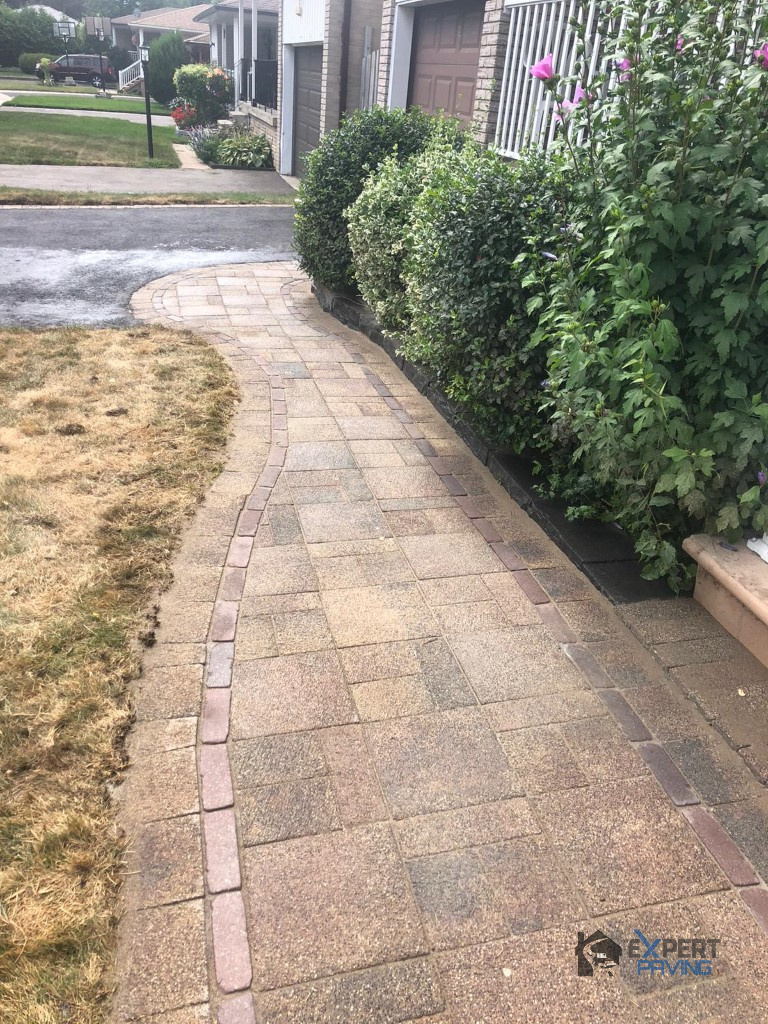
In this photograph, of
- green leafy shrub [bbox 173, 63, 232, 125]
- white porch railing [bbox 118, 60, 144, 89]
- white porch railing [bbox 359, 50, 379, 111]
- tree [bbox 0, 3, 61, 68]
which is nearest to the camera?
white porch railing [bbox 359, 50, 379, 111]

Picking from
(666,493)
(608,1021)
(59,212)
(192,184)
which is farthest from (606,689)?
(192,184)

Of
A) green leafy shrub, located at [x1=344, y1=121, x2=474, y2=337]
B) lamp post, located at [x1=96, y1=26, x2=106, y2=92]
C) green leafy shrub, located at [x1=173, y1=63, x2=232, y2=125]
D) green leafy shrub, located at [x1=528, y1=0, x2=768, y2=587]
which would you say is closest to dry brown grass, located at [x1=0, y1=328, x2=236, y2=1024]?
green leafy shrub, located at [x1=344, y1=121, x2=474, y2=337]

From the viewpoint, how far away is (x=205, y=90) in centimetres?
2475

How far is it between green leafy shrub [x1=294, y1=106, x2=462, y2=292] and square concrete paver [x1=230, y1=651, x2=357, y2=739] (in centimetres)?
561

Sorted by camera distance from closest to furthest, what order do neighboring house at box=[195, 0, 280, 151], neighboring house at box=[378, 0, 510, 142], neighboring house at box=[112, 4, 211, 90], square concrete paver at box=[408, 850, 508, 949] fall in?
square concrete paver at box=[408, 850, 508, 949], neighboring house at box=[378, 0, 510, 142], neighboring house at box=[195, 0, 280, 151], neighboring house at box=[112, 4, 211, 90]

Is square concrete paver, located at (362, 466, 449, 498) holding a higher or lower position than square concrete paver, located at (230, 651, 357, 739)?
lower

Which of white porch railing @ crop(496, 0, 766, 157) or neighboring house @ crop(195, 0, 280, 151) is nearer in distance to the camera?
white porch railing @ crop(496, 0, 766, 157)

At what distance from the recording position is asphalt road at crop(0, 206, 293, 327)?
8266mm

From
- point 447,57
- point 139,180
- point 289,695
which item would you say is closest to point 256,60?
→ point 139,180

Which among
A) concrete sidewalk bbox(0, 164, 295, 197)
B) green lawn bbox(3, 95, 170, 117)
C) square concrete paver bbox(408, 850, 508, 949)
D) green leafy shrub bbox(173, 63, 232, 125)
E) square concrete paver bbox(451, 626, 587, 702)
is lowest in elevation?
square concrete paver bbox(408, 850, 508, 949)

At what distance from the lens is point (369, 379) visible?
673 cm

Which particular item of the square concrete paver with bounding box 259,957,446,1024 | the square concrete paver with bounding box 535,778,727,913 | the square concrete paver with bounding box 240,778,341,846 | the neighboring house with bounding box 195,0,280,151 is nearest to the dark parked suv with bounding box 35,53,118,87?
the neighboring house with bounding box 195,0,280,151

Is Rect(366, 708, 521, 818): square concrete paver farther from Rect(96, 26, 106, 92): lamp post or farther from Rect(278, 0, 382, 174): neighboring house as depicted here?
Rect(96, 26, 106, 92): lamp post

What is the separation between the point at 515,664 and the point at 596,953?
50.8 inches
